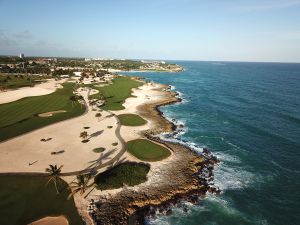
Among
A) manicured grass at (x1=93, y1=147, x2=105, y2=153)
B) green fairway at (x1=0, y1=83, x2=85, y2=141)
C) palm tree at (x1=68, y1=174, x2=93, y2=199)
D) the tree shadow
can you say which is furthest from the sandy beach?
palm tree at (x1=68, y1=174, x2=93, y2=199)

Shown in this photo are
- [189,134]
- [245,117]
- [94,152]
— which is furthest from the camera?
[245,117]

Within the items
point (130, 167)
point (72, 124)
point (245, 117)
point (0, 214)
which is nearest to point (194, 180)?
point (130, 167)

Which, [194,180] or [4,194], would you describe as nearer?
[4,194]

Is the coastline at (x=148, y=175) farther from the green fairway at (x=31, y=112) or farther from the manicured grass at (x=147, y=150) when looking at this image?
the green fairway at (x=31, y=112)

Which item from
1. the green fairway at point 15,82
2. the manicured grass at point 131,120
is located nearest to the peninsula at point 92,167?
the manicured grass at point 131,120

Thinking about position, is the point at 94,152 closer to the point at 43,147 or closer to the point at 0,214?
the point at 43,147

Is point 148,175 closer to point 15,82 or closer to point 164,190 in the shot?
point 164,190
